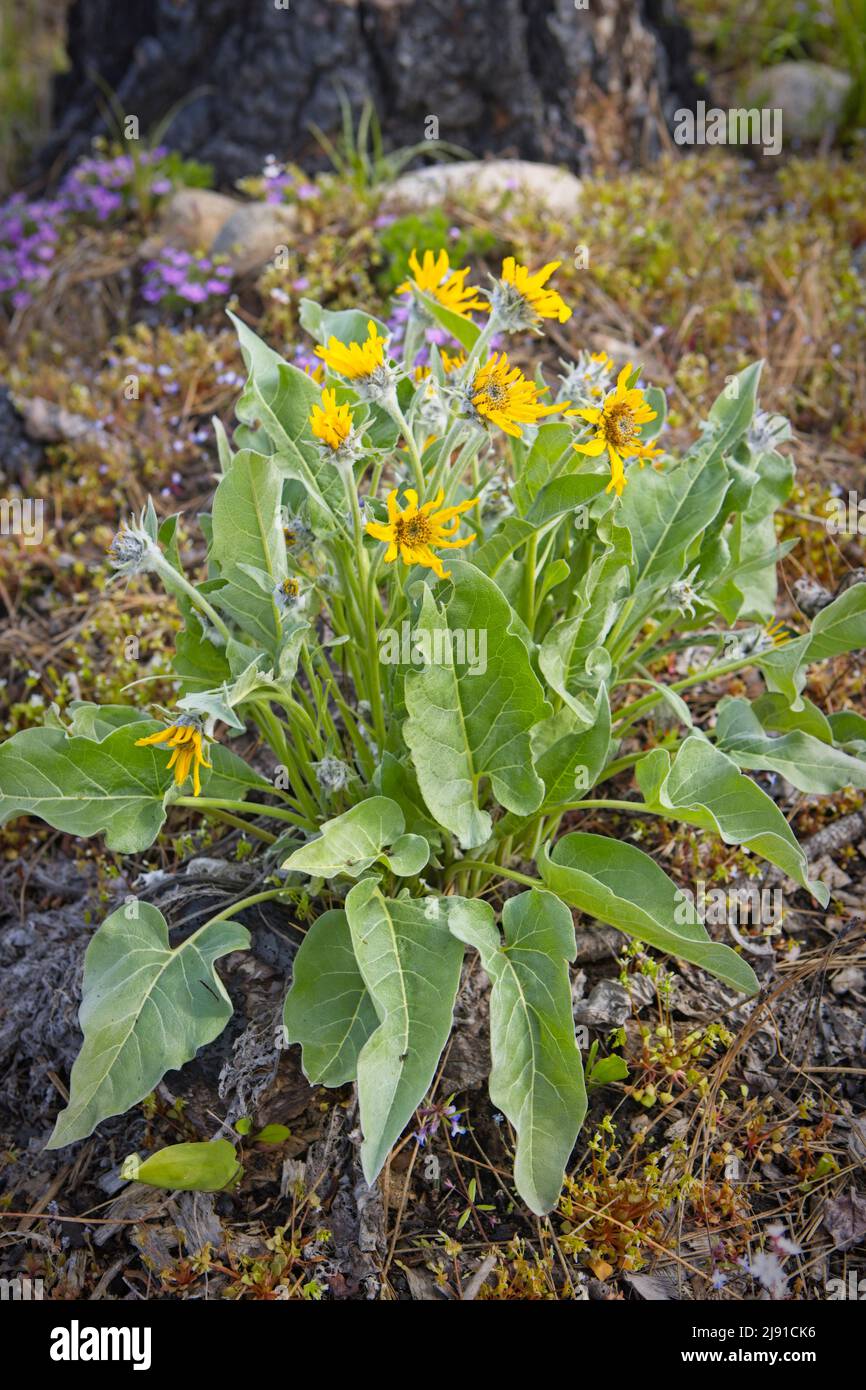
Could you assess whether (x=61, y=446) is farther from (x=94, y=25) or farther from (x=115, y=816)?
(x=94, y=25)

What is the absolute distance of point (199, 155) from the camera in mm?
4945

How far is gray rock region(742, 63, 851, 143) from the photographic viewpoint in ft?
17.2

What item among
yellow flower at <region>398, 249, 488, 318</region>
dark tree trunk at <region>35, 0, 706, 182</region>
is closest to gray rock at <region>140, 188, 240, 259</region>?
dark tree trunk at <region>35, 0, 706, 182</region>

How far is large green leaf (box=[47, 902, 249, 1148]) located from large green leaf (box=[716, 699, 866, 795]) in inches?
41.3

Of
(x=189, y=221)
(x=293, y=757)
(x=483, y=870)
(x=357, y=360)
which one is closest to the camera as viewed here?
(x=357, y=360)

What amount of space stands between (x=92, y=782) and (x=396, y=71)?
3.86 m

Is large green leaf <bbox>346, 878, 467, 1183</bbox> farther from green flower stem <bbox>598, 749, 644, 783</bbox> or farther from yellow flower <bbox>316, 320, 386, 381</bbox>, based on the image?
yellow flower <bbox>316, 320, 386, 381</bbox>

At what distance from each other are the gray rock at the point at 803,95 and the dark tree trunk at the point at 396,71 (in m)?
0.68

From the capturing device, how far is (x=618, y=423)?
6.28ft

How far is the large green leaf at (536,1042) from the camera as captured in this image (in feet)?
5.77

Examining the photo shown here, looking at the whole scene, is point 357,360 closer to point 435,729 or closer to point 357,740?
point 435,729

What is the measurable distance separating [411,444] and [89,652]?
5.27 ft

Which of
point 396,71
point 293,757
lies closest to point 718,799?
point 293,757

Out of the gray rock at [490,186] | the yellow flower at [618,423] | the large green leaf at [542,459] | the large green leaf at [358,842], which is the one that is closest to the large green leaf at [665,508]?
the large green leaf at [542,459]
